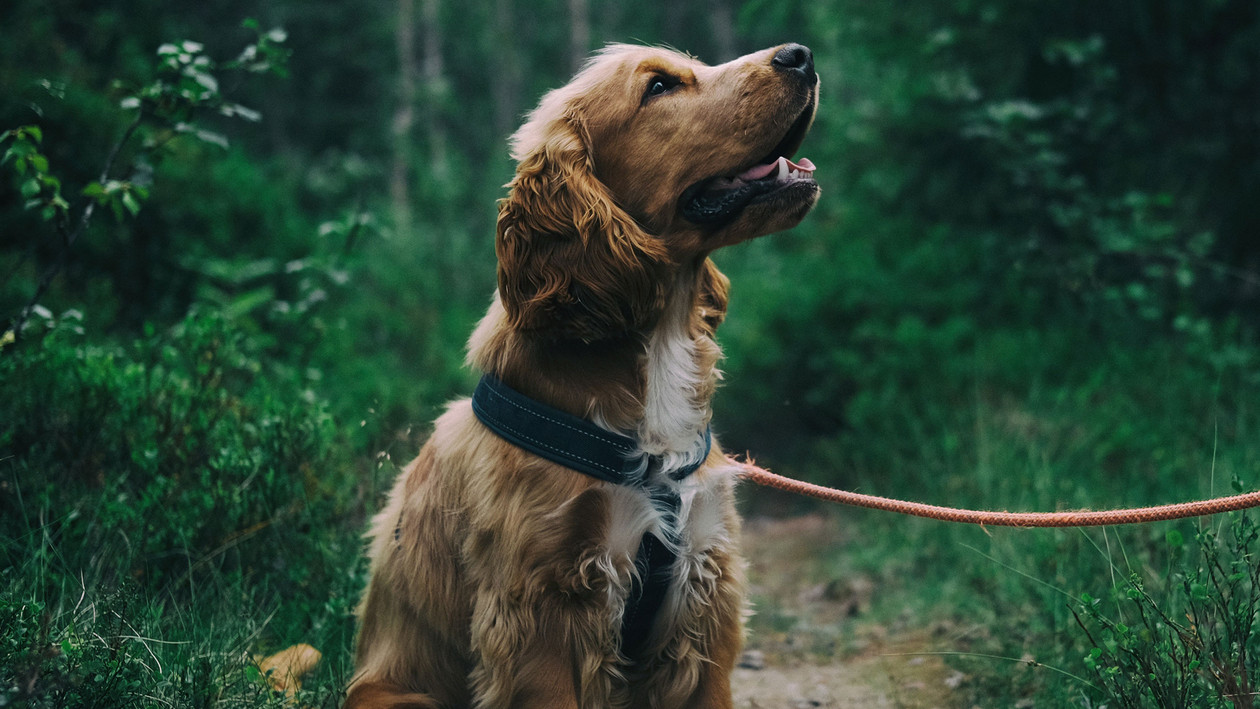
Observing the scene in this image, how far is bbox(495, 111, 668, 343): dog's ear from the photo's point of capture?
2529mm

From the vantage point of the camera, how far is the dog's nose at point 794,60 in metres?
2.75

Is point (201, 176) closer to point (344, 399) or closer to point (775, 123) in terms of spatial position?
point (344, 399)

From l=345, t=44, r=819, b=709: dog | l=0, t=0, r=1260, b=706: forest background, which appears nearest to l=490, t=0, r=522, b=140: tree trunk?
l=0, t=0, r=1260, b=706: forest background

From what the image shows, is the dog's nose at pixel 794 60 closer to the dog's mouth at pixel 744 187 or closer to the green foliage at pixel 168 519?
the dog's mouth at pixel 744 187

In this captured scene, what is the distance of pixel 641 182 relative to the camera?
9.09 ft

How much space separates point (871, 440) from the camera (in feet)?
18.9

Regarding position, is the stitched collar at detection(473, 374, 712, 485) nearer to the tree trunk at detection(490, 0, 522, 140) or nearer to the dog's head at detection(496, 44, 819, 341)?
the dog's head at detection(496, 44, 819, 341)

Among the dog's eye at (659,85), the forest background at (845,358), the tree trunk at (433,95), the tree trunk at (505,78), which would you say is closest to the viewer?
the dog's eye at (659,85)

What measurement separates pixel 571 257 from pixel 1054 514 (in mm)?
1519

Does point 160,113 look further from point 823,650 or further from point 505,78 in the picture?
point 505,78

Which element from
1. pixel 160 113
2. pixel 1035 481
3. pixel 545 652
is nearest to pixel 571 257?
pixel 545 652

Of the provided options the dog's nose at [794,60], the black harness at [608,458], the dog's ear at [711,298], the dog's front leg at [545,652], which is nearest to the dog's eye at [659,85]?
the dog's nose at [794,60]

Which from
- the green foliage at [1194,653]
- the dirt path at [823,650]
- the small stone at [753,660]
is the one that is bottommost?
the small stone at [753,660]

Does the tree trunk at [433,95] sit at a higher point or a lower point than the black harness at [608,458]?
higher
